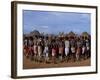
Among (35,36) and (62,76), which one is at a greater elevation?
(35,36)

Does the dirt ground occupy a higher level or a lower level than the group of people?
lower

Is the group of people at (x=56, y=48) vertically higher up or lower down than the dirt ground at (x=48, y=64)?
higher up

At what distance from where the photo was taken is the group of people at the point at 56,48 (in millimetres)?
2268

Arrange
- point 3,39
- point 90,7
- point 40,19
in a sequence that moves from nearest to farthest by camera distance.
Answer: point 3,39, point 40,19, point 90,7

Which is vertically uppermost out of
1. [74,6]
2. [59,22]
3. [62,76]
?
[74,6]

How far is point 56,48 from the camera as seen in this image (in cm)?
238

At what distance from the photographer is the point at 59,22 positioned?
239 cm

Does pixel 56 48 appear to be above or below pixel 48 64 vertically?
above

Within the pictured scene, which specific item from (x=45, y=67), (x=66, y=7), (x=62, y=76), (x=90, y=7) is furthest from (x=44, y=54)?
(x=90, y=7)

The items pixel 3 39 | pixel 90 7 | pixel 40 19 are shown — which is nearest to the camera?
pixel 3 39

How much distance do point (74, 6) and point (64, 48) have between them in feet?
1.34

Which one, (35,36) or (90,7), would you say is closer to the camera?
(35,36)

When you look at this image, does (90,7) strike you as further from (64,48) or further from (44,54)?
(44,54)

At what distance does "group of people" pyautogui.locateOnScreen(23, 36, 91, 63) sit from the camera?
7.44ft
